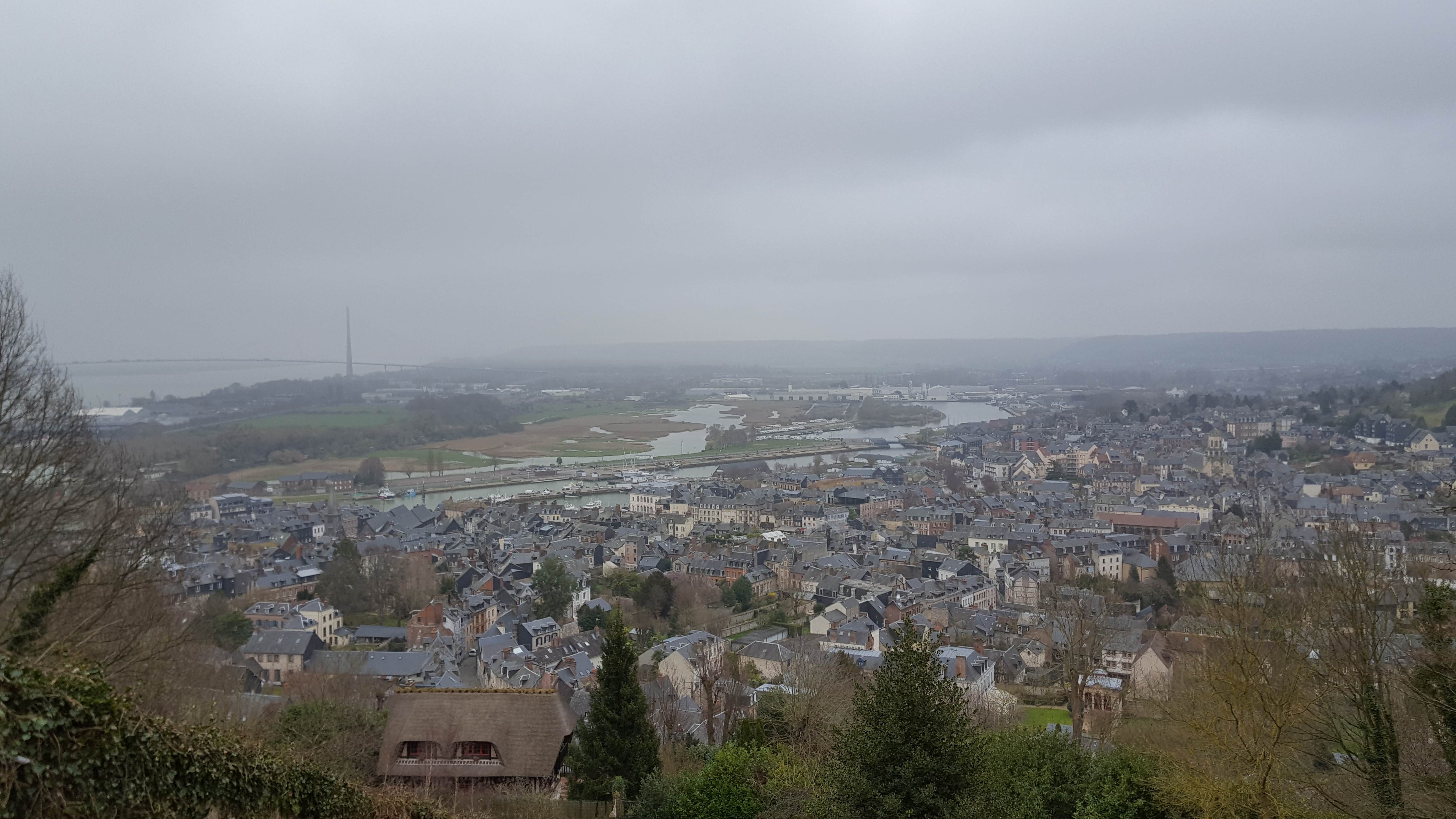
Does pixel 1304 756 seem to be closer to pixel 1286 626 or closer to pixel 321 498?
pixel 1286 626

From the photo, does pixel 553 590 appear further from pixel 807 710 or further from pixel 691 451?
pixel 691 451

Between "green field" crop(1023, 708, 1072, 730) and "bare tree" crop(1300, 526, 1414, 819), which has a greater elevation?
"bare tree" crop(1300, 526, 1414, 819)

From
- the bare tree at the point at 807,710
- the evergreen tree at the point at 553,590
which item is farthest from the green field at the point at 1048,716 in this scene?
the evergreen tree at the point at 553,590

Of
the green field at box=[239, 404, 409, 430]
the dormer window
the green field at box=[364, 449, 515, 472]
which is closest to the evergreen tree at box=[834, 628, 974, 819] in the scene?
the dormer window

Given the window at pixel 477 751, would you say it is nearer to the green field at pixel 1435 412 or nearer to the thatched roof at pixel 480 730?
the thatched roof at pixel 480 730

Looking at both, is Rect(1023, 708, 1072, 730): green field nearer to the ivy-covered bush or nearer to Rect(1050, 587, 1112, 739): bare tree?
Rect(1050, 587, 1112, 739): bare tree

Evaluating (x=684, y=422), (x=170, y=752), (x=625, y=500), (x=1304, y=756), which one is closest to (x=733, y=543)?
(x=625, y=500)

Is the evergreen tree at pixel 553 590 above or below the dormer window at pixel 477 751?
below
